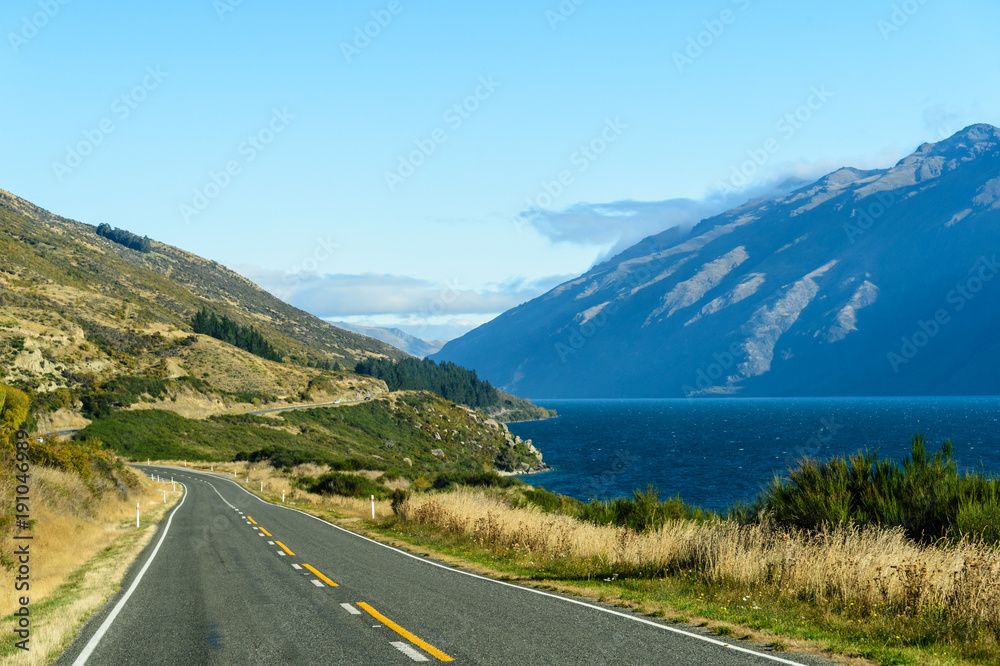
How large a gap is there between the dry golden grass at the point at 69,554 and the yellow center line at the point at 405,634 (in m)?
4.00

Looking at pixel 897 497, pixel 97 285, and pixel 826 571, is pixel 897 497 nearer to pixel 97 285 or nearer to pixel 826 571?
pixel 826 571

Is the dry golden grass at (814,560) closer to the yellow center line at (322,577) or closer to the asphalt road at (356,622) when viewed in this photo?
the asphalt road at (356,622)

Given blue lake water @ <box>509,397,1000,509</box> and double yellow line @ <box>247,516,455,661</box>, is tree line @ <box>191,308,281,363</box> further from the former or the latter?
double yellow line @ <box>247,516,455,661</box>

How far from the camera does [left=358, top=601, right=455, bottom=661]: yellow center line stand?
25.7 feet

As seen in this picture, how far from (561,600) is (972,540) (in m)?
6.92

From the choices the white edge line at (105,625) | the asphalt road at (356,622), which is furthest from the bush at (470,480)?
the asphalt road at (356,622)

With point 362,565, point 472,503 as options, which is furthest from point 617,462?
point 362,565

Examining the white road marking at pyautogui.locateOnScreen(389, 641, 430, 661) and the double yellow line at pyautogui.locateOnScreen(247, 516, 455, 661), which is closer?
the white road marking at pyautogui.locateOnScreen(389, 641, 430, 661)

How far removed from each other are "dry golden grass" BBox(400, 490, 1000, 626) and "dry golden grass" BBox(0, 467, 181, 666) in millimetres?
9512

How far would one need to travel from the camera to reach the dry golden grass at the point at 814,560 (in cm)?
920

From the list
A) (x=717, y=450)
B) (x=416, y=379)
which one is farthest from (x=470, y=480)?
(x=416, y=379)

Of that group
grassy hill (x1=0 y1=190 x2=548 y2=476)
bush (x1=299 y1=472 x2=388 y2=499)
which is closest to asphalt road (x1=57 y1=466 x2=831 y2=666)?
bush (x1=299 y1=472 x2=388 y2=499)

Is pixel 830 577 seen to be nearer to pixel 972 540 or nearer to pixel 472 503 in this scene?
pixel 972 540

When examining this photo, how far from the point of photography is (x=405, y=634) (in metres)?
8.84
